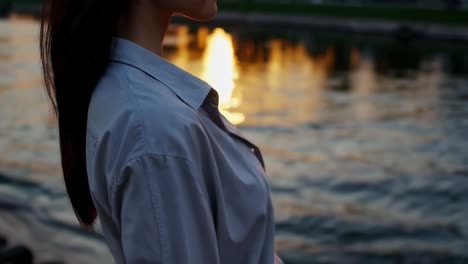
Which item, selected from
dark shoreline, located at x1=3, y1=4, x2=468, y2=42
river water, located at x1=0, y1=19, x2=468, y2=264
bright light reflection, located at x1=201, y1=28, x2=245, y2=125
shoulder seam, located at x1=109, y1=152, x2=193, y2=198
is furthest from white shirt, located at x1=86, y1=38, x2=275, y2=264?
dark shoreline, located at x1=3, y1=4, x2=468, y2=42

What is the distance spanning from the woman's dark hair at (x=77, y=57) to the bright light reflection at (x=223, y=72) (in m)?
8.52

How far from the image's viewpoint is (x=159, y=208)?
120 centimetres

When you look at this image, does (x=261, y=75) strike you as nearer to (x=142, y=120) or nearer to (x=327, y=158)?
(x=327, y=158)

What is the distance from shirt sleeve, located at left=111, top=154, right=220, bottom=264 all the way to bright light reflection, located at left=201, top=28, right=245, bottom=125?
28.9 feet

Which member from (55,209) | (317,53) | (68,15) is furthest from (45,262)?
(317,53)

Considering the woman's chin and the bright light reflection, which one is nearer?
the woman's chin

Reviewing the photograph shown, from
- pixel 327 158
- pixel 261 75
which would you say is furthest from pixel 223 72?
pixel 327 158

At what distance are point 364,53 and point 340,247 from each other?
69.1ft

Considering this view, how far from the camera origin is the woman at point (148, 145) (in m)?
1.21

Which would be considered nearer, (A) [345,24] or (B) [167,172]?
(B) [167,172]

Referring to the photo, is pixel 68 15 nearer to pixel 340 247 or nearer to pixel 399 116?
pixel 340 247

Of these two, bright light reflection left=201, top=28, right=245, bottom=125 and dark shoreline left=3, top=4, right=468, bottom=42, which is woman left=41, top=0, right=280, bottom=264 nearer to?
bright light reflection left=201, top=28, right=245, bottom=125

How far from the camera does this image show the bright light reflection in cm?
1471

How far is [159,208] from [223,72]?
19.2 meters
